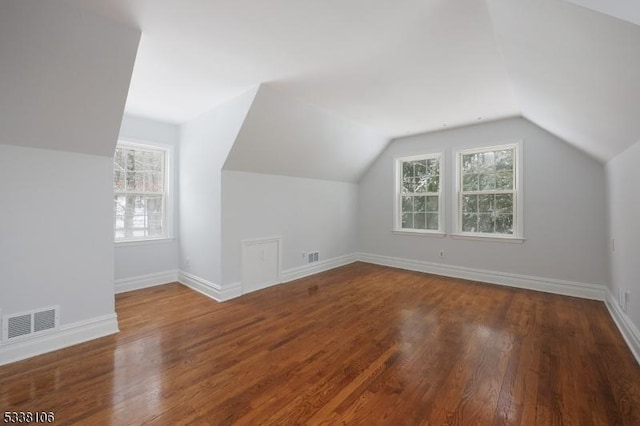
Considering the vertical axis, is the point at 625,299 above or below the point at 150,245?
below

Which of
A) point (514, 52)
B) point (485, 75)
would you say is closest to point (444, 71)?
point (485, 75)

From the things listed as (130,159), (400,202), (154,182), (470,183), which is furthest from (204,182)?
(470,183)

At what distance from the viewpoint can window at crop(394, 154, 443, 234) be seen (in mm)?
4840

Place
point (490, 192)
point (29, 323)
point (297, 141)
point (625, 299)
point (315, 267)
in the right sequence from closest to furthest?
1. point (29, 323)
2. point (625, 299)
3. point (297, 141)
4. point (490, 192)
5. point (315, 267)

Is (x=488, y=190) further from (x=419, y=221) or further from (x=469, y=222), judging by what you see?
(x=419, y=221)

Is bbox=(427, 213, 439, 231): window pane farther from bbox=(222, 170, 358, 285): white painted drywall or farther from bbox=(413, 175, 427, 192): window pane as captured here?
bbox=(222, 170, 358, 285): white painted drywall

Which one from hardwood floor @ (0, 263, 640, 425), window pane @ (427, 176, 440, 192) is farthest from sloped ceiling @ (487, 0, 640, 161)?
window pane @ (427, 176, 440, 192)

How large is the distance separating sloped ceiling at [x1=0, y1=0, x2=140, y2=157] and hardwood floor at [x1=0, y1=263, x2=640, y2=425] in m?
1.87

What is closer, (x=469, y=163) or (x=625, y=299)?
(x=625, y=299)

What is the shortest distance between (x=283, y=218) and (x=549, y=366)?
348 cm

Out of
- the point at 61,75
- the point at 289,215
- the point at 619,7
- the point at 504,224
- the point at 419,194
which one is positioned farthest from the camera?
the point at 419,194

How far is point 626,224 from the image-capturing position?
250cm

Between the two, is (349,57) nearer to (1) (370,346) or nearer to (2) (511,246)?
(1) (370,346)

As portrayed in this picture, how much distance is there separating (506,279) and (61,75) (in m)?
5.62
